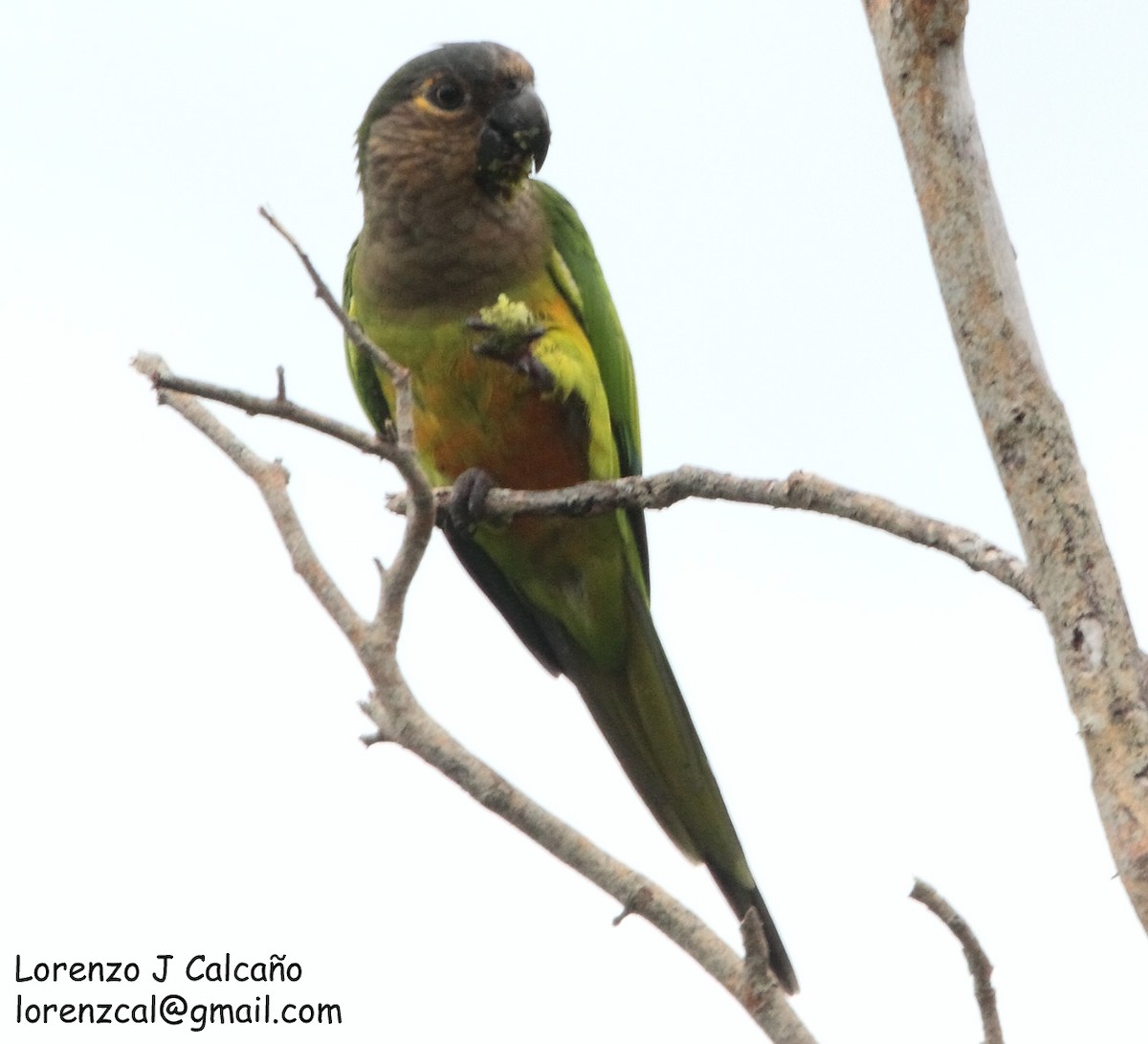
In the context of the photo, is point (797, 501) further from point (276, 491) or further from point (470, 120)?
point (470, 120)

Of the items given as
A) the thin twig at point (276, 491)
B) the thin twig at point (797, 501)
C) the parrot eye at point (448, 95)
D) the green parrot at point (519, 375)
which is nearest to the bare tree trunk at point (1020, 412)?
the thin twig at point (797, 501)

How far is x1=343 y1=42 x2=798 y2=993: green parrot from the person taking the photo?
17.2ft

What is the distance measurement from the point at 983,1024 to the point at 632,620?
312 centimetres

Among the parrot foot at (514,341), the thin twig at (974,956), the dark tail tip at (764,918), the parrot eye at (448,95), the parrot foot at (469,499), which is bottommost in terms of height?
the thin twig at (974,956)

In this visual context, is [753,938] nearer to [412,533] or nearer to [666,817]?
[412,533]

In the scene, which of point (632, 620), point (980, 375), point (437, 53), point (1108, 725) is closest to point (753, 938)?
point (1108, 725)

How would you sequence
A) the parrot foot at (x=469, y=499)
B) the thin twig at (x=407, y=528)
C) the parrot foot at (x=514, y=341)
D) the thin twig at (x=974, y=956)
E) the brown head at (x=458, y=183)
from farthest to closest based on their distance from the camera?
the brown head at (x=458, y=183) → the parrot foot at (x=469, y=499) → the parrot foot at (x=514, y=341) → the thin twig at (x=407, y=528) → the thin twig at (x=974, y=956)

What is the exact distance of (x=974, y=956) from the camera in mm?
2781

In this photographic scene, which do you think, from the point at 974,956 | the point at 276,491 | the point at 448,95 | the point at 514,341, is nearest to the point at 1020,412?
the point at 974,956

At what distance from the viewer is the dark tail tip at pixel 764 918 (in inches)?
185

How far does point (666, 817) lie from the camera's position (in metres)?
5.44

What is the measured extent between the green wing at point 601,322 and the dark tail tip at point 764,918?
1287 mm

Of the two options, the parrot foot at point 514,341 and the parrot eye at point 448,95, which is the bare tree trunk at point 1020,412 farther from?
the parrot eye at point 448,95

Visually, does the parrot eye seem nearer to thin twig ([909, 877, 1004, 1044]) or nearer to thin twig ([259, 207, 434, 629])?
thin twig ([259, 207, 434, 629])
